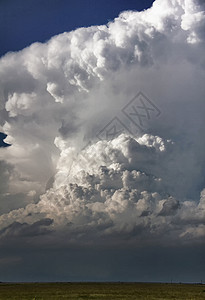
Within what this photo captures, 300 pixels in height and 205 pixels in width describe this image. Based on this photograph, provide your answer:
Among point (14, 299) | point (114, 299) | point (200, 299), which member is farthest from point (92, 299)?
point (200, 299)

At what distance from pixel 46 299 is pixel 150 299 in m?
29.1

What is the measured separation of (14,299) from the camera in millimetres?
98000

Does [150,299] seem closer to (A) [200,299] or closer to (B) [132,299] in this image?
(B) [132,299]

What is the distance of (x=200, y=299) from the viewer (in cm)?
10106

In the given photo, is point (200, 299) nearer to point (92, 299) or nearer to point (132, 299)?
point (132, 299)

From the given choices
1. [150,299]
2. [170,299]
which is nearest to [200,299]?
[170,299]

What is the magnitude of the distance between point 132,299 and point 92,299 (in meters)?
11.0

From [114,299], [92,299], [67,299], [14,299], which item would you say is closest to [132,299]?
[114,299]

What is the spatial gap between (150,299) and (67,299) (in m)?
23.1

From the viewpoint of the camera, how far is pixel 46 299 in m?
99.9

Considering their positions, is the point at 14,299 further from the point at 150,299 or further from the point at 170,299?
the point at 170,299

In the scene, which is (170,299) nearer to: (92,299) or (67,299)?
(92,299)

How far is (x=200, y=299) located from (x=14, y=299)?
171ft

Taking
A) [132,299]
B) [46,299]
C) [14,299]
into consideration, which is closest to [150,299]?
[132,299]
